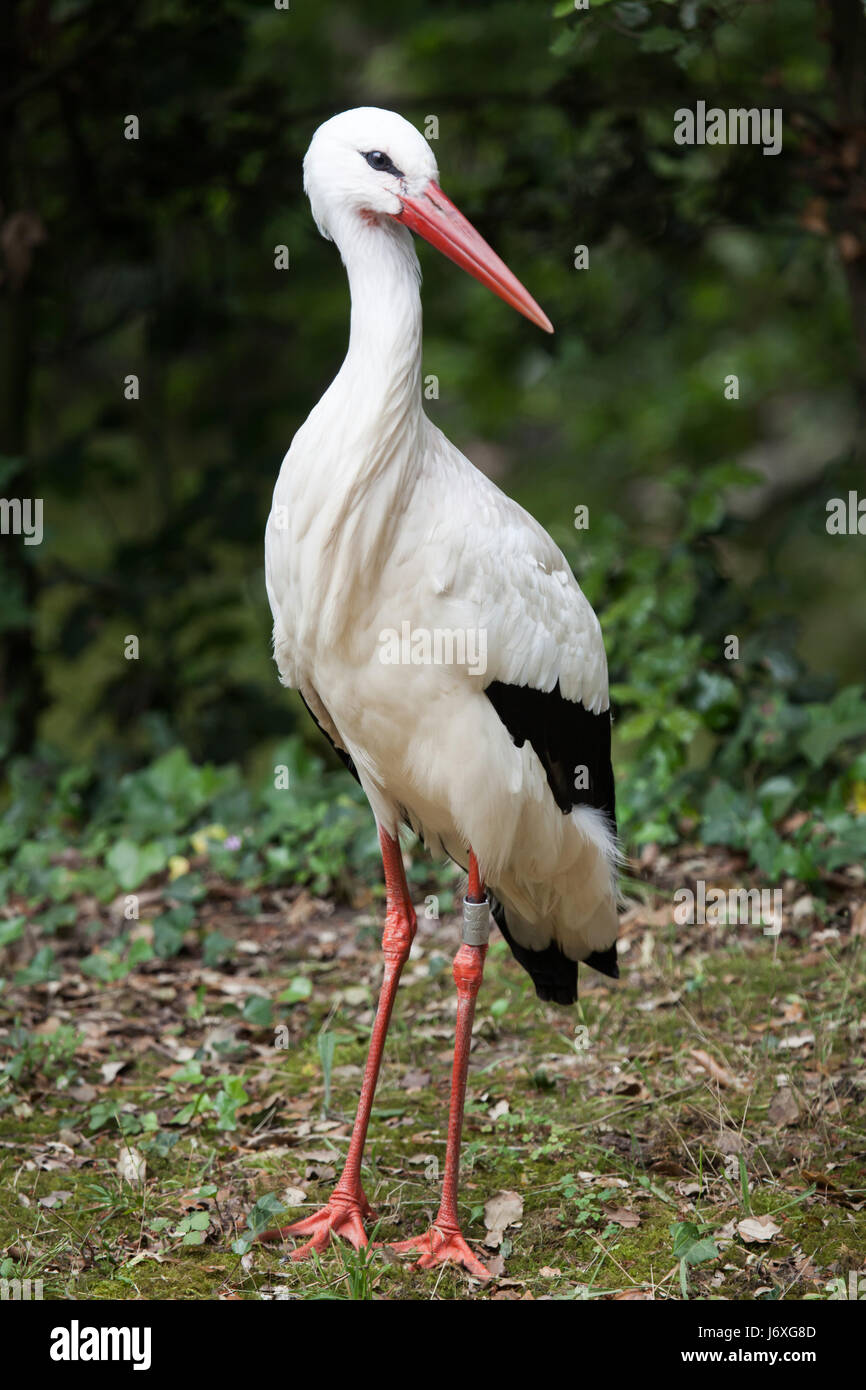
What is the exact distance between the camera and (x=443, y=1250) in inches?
126

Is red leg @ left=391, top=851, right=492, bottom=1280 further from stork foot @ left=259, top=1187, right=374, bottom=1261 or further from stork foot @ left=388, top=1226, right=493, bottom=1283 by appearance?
stork foot @ left=259, top=1187, right=374, bottom=1261

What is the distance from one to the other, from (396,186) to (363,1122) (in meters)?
2.14

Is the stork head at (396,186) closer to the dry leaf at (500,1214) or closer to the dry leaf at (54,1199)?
the dry leaf at (500,1214)

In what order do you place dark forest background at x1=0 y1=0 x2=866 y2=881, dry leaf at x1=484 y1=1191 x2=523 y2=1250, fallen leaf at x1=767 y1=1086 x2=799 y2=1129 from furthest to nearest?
dark forest background at x1=0 y1=0 x2=866 y2=881 → fallen leaf at x1=767 y1=1086 x2=799 y2=1129 → dry leaf at x1=484 y1=1191 x2=523 y2=1250

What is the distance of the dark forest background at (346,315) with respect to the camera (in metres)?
5.33

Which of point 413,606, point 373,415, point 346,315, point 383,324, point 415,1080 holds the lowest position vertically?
point 415,1080

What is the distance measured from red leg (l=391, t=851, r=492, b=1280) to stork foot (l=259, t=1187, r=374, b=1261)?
0.34ft

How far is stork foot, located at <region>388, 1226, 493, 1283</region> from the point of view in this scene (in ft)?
10.3

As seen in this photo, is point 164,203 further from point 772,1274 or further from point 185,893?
point 772,1274

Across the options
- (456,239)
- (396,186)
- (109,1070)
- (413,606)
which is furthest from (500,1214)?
(396,186)

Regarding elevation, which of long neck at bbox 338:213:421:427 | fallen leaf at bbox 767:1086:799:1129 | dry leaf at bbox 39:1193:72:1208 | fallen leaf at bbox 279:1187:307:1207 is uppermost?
long neck at bbox 338:213:421:427

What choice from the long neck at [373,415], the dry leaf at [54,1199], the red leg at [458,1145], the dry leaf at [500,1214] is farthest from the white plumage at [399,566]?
the dry leaf at [54,1199]

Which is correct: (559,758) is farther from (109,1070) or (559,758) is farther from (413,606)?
(109,1070)

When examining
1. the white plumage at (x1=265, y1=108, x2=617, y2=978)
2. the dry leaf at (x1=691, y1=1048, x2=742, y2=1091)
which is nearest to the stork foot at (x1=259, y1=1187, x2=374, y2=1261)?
the white plumage at (x1=265, y1=108, x2=617, y2=978)
